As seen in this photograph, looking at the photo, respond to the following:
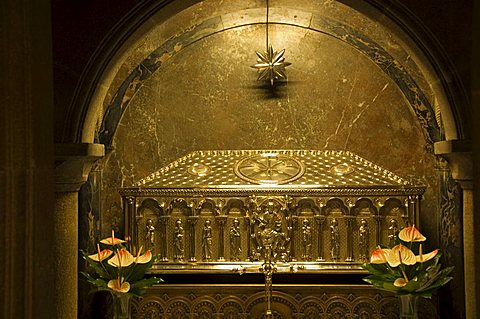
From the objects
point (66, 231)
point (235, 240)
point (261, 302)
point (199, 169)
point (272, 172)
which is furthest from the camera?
point (199, 169)

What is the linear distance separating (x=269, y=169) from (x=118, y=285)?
182 centimetres

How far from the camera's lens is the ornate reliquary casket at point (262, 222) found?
621 centimetres

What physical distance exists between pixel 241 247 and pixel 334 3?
203cm

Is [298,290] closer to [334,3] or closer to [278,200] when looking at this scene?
[278,200]

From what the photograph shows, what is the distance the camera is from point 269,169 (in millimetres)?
6520

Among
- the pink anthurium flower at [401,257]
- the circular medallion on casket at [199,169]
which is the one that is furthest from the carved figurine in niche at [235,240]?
the pink anthurium flower at [401,257]

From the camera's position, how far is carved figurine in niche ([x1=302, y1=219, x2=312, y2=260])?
20.6 ft

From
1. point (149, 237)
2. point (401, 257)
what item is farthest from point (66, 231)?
point (401, 257)

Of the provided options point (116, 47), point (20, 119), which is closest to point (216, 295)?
point (116, 47)

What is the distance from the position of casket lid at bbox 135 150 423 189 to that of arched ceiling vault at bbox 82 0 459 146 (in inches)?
24.3

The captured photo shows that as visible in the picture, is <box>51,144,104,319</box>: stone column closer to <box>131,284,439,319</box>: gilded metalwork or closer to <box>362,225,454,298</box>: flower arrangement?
<box>131,284,439,319</box>: gilded metalwork

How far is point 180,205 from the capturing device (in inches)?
248

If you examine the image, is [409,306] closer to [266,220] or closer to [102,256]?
[266,220]

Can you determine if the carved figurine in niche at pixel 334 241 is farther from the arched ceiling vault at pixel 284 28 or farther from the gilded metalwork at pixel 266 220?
the arched ceiling vault at pixel 284 28
